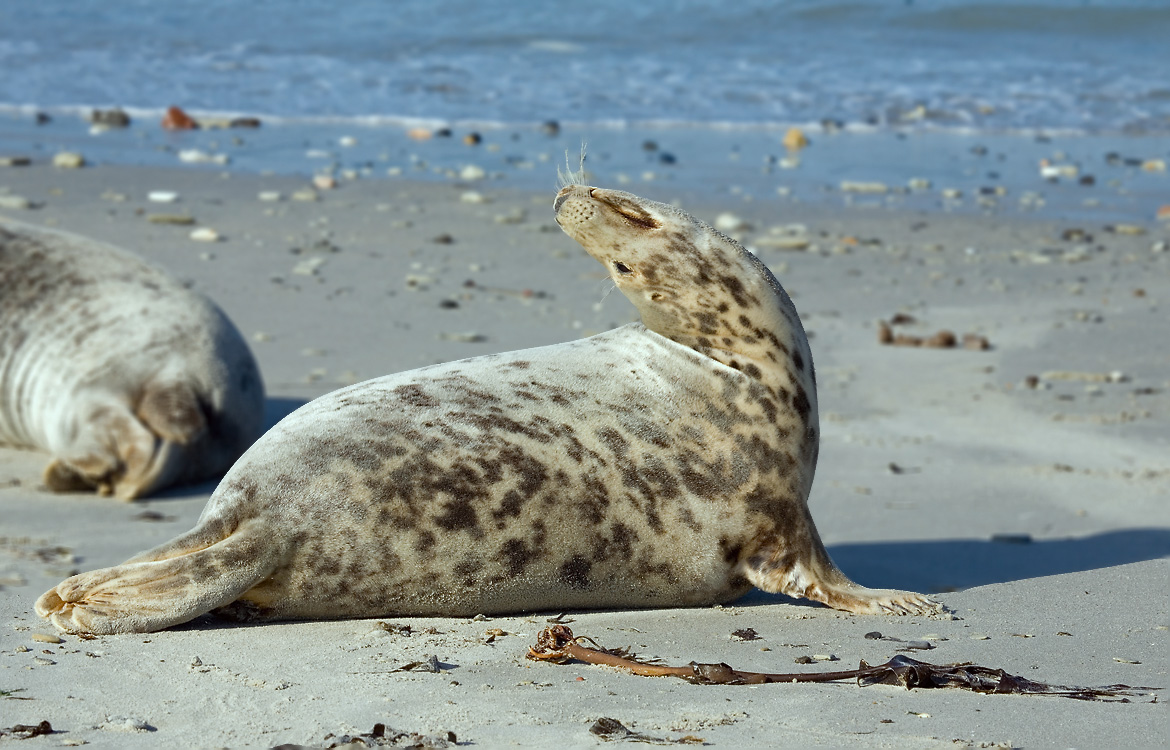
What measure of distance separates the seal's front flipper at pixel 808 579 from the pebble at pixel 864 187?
9730 mm

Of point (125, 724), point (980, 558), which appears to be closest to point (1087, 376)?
point (980, 558)

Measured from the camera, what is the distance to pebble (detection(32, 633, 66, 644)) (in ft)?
10.3

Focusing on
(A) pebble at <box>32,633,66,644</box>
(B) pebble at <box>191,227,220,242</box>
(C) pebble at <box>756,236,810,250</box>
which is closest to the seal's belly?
Result: (A) pebble at <box>32,633,66,644</box>

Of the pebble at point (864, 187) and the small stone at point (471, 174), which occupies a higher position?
the pebble at point (864, 187)

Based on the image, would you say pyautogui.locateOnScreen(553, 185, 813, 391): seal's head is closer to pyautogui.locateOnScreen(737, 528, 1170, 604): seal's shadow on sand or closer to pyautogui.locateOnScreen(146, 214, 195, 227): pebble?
pyautogui.locateOnScreen(737, 528, 1170, 604): seal's shadow on sand

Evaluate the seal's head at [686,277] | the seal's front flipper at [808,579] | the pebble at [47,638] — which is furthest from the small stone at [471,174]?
the pebble at [47,638]

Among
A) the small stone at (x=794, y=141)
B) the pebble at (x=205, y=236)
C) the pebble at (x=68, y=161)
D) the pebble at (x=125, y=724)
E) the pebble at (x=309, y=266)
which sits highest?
the small stone at (x=794, y=141)

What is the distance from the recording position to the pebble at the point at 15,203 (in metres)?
10.1

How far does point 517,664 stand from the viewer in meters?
3.00

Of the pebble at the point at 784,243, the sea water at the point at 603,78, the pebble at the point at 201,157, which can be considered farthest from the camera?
the sea water at the point at 603,78

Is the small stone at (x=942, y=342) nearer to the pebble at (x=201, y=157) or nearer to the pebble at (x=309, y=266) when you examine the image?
the pebble at (x=309, y=266)

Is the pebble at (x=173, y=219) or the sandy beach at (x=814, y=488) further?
the pebble at (x=173, y=219)

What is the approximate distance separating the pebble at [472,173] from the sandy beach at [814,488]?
35 centimetres

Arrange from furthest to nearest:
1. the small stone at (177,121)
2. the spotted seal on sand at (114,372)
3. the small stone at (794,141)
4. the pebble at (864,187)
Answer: the small stone at (794,141) < the small stone at (177,121) < the pebble at (864,187) < the spotted seal on sand at (114,372)
